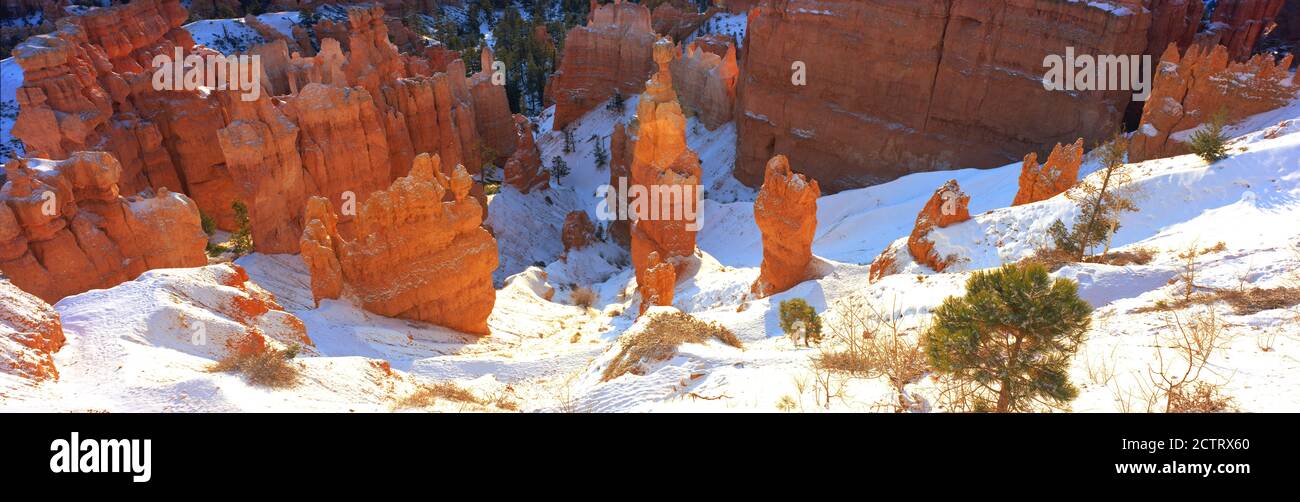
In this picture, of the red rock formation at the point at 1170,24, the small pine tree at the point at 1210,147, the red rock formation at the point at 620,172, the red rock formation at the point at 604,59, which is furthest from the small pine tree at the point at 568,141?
the small pine tree at the point at 1210,147

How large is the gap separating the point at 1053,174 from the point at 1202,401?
15.6 metres

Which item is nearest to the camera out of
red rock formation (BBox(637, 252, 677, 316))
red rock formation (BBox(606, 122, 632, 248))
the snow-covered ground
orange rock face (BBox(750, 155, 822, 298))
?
the snow-covered ground

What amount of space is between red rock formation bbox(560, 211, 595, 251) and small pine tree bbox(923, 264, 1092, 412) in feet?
85.5

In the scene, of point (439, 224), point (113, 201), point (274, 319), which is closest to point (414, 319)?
point (439, 224)

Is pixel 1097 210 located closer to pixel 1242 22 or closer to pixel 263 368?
pixel 263 368

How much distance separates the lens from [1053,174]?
20312 millimetres

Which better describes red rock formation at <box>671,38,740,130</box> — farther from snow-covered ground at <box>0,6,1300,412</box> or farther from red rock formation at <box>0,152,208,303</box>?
red rock formation at <box>0,152,208,303</box>

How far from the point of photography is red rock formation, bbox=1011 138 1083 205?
20125mm

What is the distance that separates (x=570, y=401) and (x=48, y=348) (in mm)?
7880

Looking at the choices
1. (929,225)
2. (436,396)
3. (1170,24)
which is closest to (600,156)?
(929,225)

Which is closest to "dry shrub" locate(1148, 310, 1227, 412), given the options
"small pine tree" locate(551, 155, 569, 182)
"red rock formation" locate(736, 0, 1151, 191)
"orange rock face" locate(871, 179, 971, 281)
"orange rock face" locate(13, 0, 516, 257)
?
"orange rock face" locate(871, 179, 971, 281)

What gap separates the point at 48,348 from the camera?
1045 centimetres
